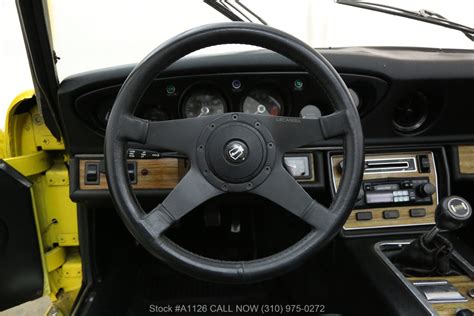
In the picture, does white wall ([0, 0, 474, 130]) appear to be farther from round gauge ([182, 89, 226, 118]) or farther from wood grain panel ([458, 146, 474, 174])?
wood grain panel ([458, 146, 474, 174])

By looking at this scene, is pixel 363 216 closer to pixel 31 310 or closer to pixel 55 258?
pixel 55 258

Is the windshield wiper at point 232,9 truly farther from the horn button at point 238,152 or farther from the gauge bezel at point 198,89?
the horn button at point 238,152

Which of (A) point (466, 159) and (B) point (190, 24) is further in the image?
(B) point (190, 24)

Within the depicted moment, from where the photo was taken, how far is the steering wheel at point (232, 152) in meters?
0.89

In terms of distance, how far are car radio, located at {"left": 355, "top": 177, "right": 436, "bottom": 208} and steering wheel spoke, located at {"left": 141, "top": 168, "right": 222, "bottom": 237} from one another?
0.68 meters

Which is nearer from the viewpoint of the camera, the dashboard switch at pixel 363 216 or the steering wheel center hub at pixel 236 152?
the steering wheel center hub at pixel 236 152

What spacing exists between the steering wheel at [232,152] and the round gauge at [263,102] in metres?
0.37

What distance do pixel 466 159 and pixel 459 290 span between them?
1.64 ft

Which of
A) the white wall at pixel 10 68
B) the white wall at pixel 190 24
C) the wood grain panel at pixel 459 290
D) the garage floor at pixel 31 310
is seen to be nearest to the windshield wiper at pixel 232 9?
the white wall at pixel 190 24

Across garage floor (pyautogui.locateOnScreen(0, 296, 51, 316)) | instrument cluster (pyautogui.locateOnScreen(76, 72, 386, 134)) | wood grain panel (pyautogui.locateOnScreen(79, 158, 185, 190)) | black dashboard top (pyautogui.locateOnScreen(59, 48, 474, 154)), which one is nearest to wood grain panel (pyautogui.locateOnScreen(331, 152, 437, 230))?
black dashboard top (pyautogui.locateOnScreen(59, 48, 474, 154))

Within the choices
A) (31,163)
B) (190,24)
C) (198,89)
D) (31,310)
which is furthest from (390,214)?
(31,310)

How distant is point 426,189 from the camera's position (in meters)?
1.43

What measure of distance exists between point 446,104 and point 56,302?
62.1 inches

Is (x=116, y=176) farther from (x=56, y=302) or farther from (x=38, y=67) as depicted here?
(x=56, y=302)
